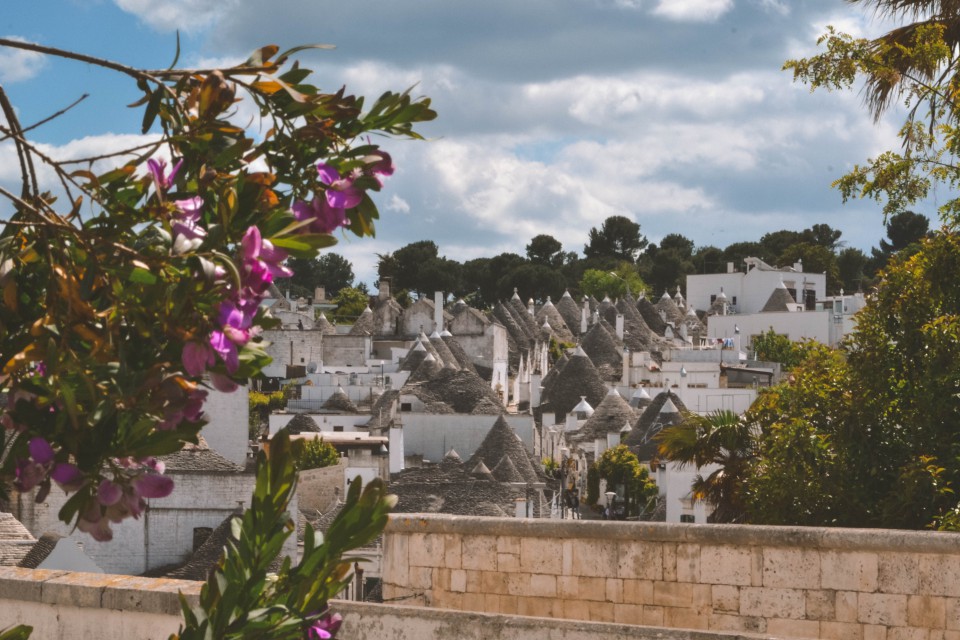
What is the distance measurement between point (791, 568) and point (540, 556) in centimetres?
161

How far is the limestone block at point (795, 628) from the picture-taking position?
26.5 feet

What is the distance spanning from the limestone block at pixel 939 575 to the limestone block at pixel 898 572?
0.03m

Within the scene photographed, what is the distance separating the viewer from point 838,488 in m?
12.7

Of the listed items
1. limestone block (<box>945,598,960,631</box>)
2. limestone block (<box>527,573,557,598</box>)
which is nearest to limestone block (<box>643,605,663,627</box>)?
limestone block (<box>527,573,557,598</box>)

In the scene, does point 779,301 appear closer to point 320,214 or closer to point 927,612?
point 927,612

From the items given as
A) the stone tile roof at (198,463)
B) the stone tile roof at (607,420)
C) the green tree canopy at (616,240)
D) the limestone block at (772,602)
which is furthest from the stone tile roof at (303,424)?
the green tree canopy at (616,240)

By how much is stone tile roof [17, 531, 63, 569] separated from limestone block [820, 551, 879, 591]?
33.8 ft

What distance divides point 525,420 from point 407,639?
4423 centimetres

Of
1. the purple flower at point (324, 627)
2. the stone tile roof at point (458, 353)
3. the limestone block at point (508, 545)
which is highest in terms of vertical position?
the stone tile roof at point (458, 353)

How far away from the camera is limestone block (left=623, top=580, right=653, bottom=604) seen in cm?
855

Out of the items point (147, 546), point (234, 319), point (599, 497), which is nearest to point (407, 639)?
point (234, 319)

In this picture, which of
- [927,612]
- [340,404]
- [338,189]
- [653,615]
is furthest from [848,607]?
[340,404]

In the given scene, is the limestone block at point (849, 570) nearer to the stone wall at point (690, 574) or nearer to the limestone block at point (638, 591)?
the stone wall at point (690, 574)

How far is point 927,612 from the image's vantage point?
7.82 metres
